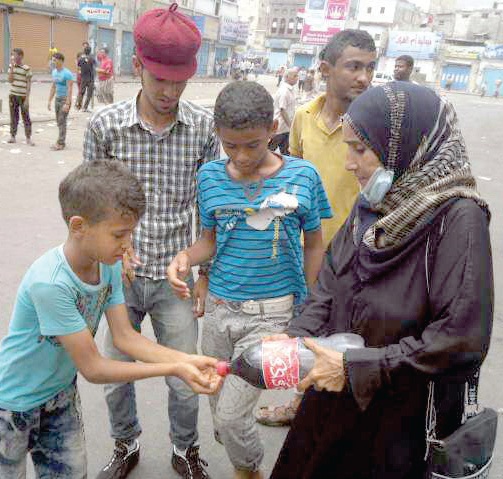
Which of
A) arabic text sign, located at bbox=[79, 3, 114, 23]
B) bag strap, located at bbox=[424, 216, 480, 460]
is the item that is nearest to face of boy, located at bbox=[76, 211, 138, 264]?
bag strap, located at bbox=[424, 216, 480, 460]

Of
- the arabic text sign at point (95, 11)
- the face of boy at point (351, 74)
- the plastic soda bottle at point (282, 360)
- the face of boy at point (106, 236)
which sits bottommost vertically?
the plastic soda bottle at point (282, 360)

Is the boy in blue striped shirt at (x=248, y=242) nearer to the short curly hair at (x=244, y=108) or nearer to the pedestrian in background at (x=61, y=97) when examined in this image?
the short curly hair at (x=244, y=108)

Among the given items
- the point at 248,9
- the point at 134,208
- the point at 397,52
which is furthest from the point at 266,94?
the point at 248,9

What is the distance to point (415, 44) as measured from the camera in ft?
177

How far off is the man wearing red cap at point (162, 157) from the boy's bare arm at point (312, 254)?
0.49m

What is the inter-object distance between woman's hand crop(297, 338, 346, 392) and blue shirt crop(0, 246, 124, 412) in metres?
0.75

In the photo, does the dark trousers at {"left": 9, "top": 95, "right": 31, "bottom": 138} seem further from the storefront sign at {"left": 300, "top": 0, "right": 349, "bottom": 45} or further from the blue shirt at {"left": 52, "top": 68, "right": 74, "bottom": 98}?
the storefront sign at {"left": 300, "top": 0, "right": 349, "bottom": 45}

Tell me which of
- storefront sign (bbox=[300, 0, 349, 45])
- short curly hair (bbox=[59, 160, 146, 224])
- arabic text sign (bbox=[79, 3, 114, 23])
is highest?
storefront sign (bbox=[300, 0, 349, 45])

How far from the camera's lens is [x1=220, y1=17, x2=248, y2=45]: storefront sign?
42.4m

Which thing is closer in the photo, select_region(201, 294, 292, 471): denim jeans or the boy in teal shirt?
the boy in teal shirt

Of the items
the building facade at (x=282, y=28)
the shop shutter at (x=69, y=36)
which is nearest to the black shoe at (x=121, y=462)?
the shop shutter at (x=69, y=36)

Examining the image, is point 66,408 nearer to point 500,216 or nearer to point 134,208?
point 134,208

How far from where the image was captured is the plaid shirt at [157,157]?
2.24 metres

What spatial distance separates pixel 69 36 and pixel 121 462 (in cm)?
2723
